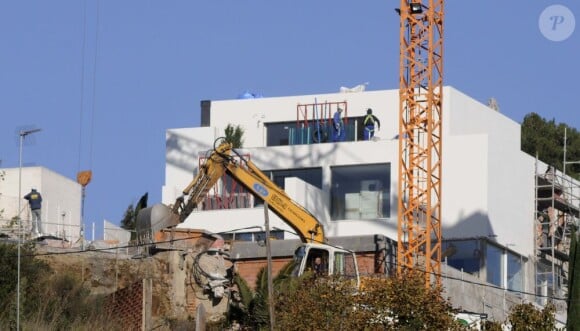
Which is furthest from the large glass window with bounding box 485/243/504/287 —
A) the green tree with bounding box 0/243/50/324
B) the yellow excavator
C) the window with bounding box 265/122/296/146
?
the green tree with bounding box 0/243/50/324

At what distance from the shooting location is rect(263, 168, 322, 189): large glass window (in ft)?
264

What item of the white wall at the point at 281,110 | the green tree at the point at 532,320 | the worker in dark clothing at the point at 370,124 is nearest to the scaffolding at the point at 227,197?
the white wall at the point at 281,110

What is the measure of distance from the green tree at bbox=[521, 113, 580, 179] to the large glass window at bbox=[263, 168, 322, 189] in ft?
108

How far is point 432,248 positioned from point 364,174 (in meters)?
5.53

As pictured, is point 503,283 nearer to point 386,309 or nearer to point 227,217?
point 227,217

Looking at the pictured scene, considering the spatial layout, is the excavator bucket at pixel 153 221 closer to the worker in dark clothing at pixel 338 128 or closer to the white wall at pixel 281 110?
the worker in dark clothing at pixel 338 128

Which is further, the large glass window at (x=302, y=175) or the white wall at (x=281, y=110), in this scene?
the white wall at (x=281, y=110)

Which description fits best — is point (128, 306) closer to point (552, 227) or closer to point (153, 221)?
point (153, 221)

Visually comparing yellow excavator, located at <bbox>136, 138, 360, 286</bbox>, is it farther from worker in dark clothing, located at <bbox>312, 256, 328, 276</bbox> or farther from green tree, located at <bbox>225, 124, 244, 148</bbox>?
green tree, located at <bbox>225, 124, 244, 148</bbox>

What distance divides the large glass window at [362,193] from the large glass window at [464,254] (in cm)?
326

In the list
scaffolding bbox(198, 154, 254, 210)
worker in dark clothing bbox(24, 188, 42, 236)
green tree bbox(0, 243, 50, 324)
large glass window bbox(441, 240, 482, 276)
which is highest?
scaffolding bbox(198, 154, 254, 210)

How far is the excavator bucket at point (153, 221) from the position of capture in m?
60.8

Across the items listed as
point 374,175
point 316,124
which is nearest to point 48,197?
point 374,175

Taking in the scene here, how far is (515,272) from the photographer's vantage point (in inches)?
3135
